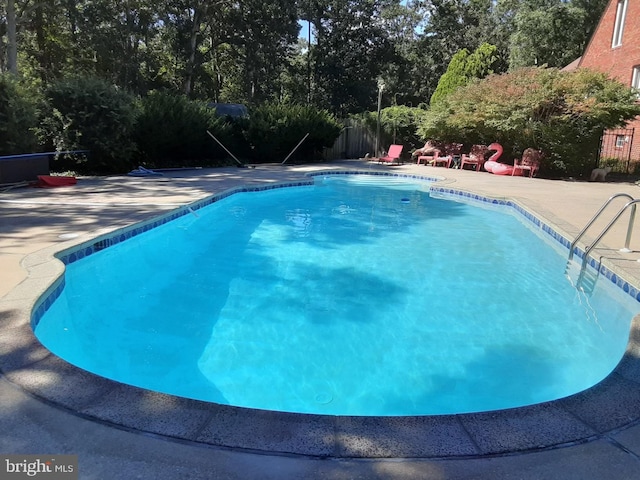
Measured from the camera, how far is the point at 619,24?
17938 mm

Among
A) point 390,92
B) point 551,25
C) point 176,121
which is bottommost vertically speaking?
point 176,121

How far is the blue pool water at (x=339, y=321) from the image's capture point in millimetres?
3510

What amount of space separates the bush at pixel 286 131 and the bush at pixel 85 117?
5087 mm

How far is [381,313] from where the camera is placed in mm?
4777

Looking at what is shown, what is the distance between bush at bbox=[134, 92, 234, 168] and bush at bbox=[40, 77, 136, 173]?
1.33m

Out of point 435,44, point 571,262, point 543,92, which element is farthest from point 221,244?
point 435,44

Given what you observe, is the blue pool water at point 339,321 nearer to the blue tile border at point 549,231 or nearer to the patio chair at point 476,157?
the blue tile border at point 549,231

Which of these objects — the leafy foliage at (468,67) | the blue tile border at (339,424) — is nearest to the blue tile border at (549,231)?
the blue tile border at (339,424)

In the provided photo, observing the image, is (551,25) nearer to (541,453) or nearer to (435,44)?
(435,44)

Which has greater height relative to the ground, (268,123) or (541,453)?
(268,123)

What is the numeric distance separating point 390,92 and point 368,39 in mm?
Answer: 4978

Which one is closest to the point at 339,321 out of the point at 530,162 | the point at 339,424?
the point at 339,424

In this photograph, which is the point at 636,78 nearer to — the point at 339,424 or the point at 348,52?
the point at 348,52

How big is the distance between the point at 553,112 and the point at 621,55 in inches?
234
